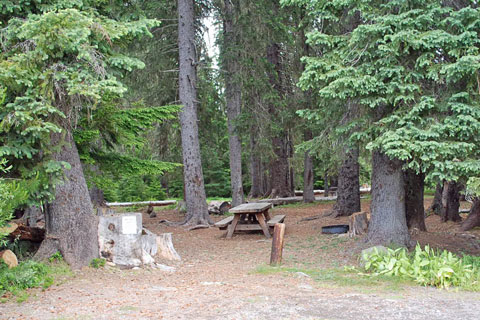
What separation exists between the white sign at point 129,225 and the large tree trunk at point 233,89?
7.76 m

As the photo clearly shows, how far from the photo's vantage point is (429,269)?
684cm

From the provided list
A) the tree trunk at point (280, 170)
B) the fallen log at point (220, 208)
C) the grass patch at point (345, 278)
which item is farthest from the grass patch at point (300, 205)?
the grass patch at point (345, 278)

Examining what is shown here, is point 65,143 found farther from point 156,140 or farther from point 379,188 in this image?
point 156,140

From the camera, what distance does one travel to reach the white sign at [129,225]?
7.93 m

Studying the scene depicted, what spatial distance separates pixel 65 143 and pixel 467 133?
609 centimetres

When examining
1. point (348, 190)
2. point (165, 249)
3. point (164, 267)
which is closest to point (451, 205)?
point (348, 190)

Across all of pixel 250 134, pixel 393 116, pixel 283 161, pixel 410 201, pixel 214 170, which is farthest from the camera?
pixel 214 170

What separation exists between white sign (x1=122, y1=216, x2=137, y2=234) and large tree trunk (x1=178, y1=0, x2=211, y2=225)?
563cm

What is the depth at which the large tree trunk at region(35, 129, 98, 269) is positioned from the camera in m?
7.34

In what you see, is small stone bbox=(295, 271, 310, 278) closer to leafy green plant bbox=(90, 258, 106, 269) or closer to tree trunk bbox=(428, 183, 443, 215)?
leafy green plant bbox=(90, 258, 106, 269)

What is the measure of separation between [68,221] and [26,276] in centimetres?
133

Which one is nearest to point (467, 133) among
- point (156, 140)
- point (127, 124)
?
point (127, 124)

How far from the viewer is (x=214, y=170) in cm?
3083

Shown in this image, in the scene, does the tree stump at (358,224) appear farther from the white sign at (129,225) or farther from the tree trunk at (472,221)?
the white sign at (129,225)
